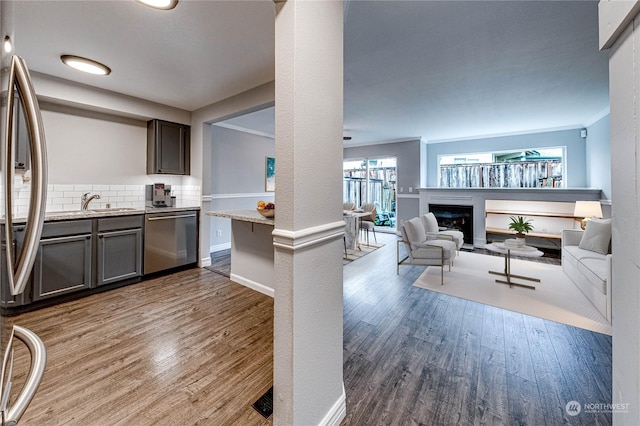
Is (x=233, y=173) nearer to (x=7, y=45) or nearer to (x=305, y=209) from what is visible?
(x=305, y=209)

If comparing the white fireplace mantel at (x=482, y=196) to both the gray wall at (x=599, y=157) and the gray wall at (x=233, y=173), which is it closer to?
the gray wall at (x=599, y=157)

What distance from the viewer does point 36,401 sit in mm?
1485

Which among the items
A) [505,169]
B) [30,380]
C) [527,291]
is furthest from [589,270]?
[30,380]

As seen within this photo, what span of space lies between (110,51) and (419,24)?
2715 mm

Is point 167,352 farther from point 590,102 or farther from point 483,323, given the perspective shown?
point 590,102

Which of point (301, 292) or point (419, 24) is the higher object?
point (419, 24)

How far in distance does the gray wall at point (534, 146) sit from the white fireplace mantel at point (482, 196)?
0.65 m

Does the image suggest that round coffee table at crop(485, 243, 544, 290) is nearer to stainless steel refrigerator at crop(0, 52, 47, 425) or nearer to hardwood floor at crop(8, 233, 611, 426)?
hardwood floor at crop(8, 233, 611, 426)

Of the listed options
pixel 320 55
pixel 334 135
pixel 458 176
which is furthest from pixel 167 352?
pixel 458 176

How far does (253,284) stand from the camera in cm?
320

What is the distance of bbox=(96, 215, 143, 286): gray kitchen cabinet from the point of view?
2.99 metres

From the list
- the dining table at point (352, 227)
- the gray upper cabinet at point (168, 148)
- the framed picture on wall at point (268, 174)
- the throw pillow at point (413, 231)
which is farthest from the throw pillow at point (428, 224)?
the gray upper cabinet at point (168, 148)

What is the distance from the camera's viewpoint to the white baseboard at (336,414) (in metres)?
1.30

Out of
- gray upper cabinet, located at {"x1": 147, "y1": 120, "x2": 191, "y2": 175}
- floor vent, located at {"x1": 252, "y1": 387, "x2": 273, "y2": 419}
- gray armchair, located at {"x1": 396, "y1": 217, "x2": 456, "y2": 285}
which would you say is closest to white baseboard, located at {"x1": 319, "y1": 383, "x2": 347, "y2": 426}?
floor vent, located at {"x1": 252, "y1": 387, "x2": 273, "y2": 419}
